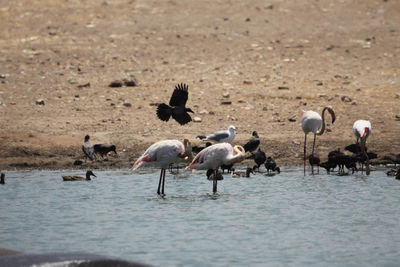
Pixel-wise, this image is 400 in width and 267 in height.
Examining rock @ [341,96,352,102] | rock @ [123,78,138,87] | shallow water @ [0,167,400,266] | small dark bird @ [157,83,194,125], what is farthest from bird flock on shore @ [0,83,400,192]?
rock @ [123,78,138,87]

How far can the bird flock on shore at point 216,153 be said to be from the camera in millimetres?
11430

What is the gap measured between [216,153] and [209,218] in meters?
2.26

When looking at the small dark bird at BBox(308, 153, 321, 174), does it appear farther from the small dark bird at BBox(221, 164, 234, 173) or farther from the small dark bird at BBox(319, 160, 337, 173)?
the small dark bird at BBox(221, 164, 234, 173)

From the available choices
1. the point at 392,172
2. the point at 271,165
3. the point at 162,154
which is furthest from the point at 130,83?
the point at 392,172

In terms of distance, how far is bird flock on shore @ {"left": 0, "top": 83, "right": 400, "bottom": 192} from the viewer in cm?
1143

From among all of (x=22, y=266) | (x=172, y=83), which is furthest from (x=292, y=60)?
(x=22, y=266)

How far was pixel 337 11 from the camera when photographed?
82.8 ft

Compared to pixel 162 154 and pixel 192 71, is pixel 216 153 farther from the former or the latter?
pixel 192 71

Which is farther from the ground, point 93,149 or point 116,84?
point 116,84

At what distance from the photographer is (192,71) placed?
19.7m

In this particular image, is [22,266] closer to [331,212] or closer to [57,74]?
[331,212]

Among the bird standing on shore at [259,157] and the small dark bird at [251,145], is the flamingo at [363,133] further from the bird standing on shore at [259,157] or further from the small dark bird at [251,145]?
the small dark bird at [251,145]

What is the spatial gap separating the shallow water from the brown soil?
5.97 feet

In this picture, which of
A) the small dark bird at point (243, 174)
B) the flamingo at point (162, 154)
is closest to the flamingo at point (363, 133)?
the small dark bird at point (243, 174)
